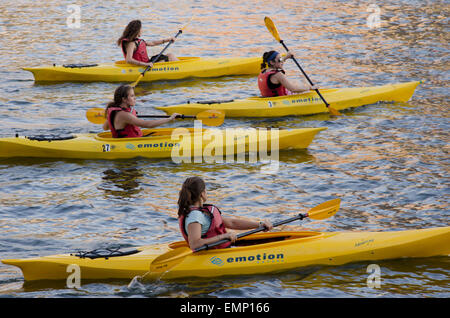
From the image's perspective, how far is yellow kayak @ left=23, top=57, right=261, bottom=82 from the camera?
15203 mm

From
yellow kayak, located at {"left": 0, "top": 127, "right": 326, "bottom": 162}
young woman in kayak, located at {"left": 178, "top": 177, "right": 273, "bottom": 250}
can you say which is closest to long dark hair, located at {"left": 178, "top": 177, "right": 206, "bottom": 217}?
young woman in kayak, located at {"left": 178, "top": 177, "right": 273, "bottom": 250}

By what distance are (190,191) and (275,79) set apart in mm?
5916

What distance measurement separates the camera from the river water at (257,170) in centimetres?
714

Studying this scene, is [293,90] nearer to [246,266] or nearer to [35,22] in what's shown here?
[246,266]

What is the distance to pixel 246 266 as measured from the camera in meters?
7.02

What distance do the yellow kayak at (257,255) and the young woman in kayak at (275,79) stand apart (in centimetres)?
515

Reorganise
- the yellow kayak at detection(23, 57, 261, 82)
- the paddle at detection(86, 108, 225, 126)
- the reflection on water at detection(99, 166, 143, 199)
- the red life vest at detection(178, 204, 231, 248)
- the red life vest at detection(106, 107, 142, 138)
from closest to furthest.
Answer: the red life vest at detection(178, 204, 231, 248) → the reflection on water at detection(99, 166, 143, 199) → the red life vest at detection(106, 107, 142, 138) → the paddle at detection(86, 108, 225, 126) → the yellow kayak at detection(23, 57, 261, 82)

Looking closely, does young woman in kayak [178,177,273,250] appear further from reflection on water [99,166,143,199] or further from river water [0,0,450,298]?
reflection on water [99,166,143,199]

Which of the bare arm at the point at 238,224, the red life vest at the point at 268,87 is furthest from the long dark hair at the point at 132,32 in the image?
the bare arm at the point at 238,224

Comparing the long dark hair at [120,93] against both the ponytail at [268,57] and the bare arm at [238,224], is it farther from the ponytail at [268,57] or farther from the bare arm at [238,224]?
the bare arm at [238,224]

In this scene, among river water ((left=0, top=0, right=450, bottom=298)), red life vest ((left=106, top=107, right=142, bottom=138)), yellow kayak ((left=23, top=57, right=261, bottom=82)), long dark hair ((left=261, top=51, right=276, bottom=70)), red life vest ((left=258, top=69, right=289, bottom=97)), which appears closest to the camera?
river water ((left=0, top=0, right=450, bottom=298))

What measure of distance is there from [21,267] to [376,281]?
11.4ft

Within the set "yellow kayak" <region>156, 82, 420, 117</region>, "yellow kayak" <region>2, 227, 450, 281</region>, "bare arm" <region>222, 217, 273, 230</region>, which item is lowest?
"yellow kayak" <region>2, 227, 450, 281</region>
